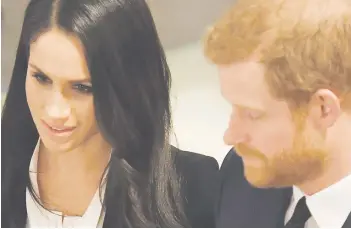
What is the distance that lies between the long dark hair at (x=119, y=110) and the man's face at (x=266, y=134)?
138mm

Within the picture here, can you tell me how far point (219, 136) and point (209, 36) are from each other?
0.20 meters

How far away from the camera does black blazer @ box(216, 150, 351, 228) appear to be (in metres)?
1.06

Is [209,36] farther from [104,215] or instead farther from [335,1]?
[104,215]

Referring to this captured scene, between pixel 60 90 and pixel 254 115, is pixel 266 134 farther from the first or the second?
pixel 60 90

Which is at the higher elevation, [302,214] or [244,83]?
[244,83]

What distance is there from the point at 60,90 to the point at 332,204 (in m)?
0.56

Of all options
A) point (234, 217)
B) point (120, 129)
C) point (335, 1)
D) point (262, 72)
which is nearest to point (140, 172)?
point (120, 129)

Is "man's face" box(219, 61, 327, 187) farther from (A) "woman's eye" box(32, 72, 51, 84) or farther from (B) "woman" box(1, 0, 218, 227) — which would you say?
(A) "woman's eye" box(32, 72, 51, 84)

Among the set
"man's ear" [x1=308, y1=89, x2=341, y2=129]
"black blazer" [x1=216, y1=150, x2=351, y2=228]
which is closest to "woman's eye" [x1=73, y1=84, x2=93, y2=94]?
"black blazer" [x1=216, y1=150, x2=351, y2=228]

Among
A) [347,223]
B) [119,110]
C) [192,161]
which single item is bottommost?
[347,223]

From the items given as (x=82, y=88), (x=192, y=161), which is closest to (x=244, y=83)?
(x=192, y=161)

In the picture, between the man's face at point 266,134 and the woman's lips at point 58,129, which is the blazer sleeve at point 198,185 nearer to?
the man's face at point 266,134

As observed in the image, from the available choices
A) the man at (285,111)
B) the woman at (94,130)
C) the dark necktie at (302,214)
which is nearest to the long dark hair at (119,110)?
the woman at (94,130)

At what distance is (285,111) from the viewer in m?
1.00
